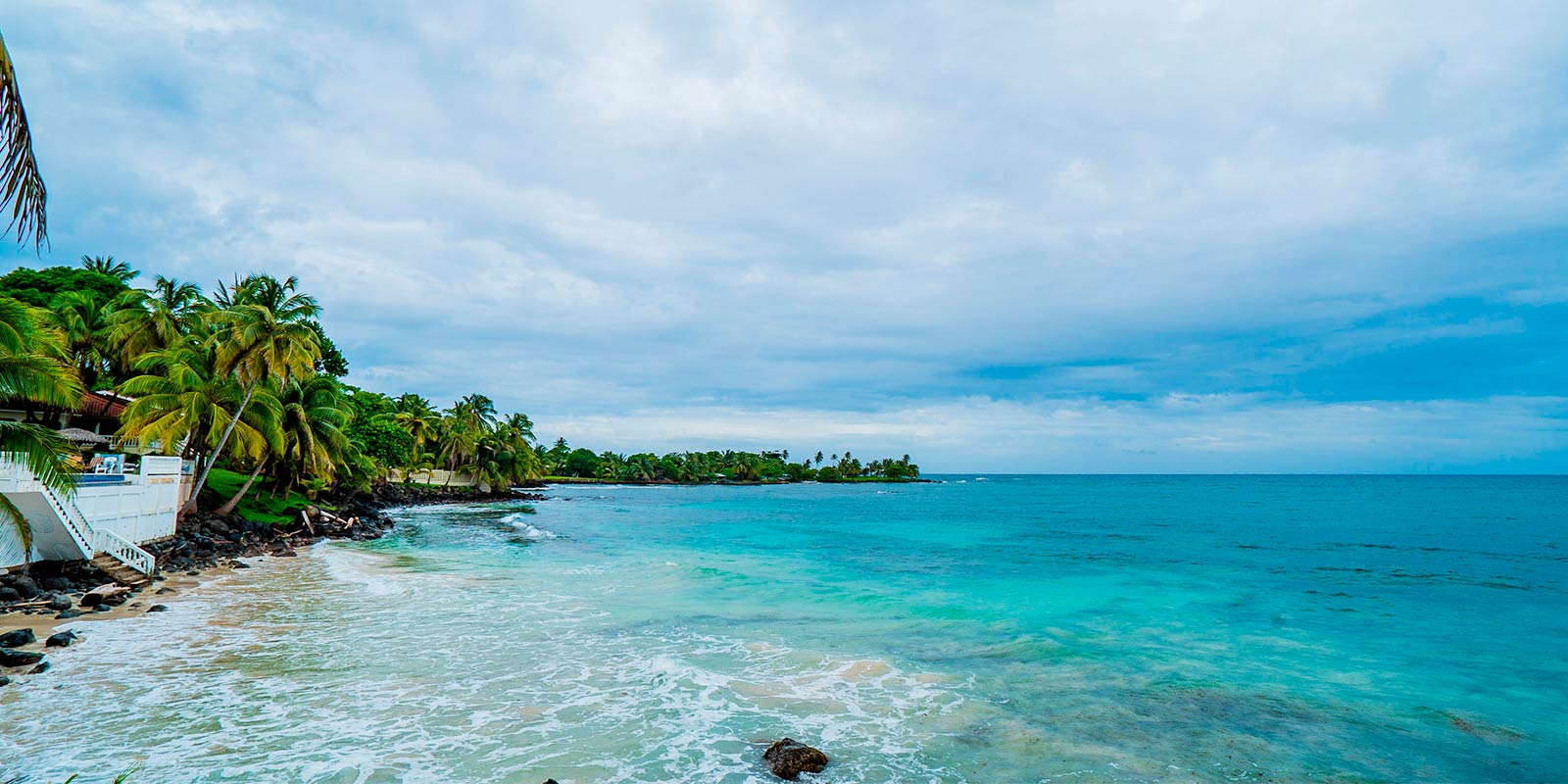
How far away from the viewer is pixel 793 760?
852 centimetres

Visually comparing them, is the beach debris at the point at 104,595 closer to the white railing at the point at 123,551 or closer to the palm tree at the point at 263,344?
the white railing at the point at 123,551

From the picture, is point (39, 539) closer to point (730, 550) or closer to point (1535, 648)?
point (730, 550)

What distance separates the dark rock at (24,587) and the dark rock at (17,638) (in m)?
3.61

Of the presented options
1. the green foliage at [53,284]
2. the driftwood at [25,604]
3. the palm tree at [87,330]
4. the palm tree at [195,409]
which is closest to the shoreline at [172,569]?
the driftwood at [25,604]

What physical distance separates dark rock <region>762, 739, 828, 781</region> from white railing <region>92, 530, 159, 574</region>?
1939 cm

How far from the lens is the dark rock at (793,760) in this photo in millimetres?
8383

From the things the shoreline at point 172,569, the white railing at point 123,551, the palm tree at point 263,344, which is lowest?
the shoreline at point 172,569

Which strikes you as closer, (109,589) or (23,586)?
(23,586)

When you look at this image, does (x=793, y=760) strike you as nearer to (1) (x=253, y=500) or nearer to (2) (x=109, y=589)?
(2) (x=109, y=589)

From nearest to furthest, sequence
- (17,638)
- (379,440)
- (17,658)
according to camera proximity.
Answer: (17,658) < (17,638) < (379,440)

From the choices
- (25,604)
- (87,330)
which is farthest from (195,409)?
(87,330)

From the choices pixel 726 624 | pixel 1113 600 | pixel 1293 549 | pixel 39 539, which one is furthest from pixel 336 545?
pixel 1293 549

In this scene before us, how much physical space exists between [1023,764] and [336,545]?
3066cm

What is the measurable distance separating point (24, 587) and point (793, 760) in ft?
57.0
